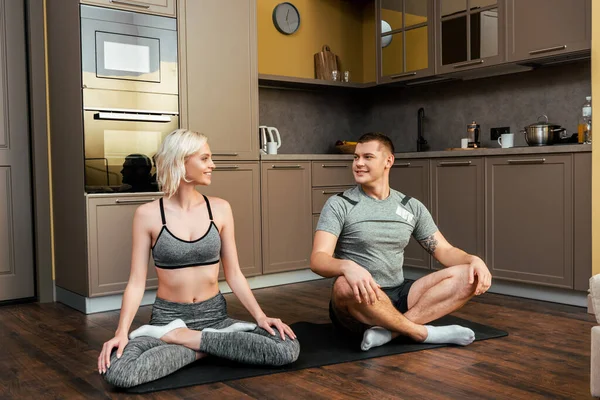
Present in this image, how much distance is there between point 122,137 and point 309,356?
1.94 metres

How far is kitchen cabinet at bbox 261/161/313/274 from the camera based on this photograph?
4.77m

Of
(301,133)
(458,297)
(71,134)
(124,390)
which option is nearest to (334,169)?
(301,133)

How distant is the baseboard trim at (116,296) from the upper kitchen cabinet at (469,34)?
181 centimetres

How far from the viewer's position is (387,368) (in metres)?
2.65

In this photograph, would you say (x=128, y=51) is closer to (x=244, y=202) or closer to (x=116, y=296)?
(x=244, y=202)

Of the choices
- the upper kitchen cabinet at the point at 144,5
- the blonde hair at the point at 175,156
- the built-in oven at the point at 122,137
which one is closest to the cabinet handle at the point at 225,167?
the built-in oven at the point at 122,137

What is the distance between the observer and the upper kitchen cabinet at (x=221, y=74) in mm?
4348

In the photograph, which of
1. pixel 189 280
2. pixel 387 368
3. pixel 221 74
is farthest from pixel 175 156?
pixel 221 74

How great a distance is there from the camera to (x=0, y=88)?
14.0 feet

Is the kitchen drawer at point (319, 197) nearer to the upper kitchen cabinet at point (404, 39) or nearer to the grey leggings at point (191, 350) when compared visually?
the upper kitchen cabinet at point (404, 39)

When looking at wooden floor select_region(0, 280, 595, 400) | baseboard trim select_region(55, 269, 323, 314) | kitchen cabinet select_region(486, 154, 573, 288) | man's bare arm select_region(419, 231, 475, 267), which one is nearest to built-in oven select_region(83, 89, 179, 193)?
baseboard trim select_region(55, 269, 323, 314)

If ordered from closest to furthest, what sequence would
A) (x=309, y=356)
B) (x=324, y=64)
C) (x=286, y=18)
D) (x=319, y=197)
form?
(x=309, y=356) < (x=319, y=197) < (x=286, y=18) < (x=324, y=64)

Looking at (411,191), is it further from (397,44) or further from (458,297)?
(458,297)

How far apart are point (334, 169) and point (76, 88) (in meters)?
2.00
